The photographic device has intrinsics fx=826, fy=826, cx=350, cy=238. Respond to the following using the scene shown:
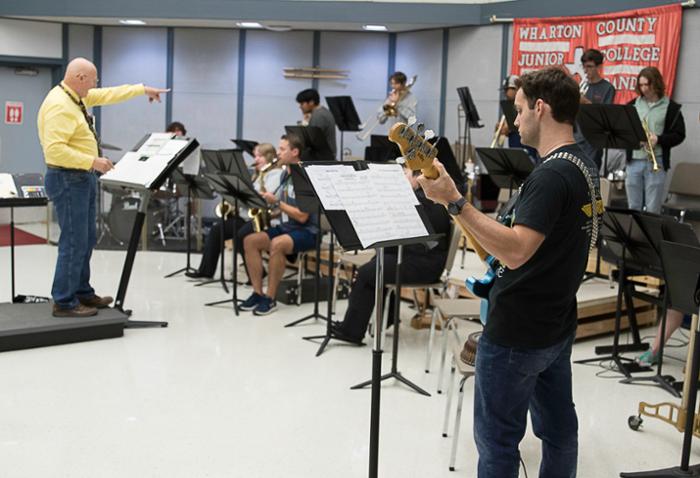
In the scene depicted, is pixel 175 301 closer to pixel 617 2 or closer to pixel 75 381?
pixel 75 381

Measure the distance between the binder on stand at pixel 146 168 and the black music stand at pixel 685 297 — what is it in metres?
3.54

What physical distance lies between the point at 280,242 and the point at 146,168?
1.49 metres

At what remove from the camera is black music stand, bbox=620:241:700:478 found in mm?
A: 3664

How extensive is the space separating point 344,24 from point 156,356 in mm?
6895

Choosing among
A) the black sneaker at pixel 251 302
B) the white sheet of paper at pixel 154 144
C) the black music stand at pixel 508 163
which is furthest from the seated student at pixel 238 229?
the black music stand at pixel 508 163

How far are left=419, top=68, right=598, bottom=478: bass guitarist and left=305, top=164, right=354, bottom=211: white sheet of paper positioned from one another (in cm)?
47

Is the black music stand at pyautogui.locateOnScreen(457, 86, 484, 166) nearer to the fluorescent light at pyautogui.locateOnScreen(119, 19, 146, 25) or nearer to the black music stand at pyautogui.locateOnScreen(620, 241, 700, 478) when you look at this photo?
the fluorescent light at pyautogui.locateOnScreen(119, 19, 146, 25)

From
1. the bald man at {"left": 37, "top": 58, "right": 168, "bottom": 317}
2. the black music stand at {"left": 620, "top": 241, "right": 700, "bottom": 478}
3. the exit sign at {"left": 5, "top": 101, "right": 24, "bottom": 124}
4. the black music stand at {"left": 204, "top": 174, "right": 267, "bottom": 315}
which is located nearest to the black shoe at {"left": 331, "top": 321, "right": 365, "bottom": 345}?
the black music stand at {"left": 204, "top": 174, "right": 267, "bottom": 315}

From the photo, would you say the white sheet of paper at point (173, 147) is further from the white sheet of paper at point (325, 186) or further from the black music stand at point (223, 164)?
the white sheet of paper at point (325, 186)

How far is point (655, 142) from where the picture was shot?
7.37 meters

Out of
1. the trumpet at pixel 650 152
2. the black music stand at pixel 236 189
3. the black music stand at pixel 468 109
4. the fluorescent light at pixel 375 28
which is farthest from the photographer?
the fluorescent light at pixel 375 28

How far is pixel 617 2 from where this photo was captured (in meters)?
9.36

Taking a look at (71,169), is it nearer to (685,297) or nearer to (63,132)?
(63,132)

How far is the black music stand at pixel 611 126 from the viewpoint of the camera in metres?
6.71
